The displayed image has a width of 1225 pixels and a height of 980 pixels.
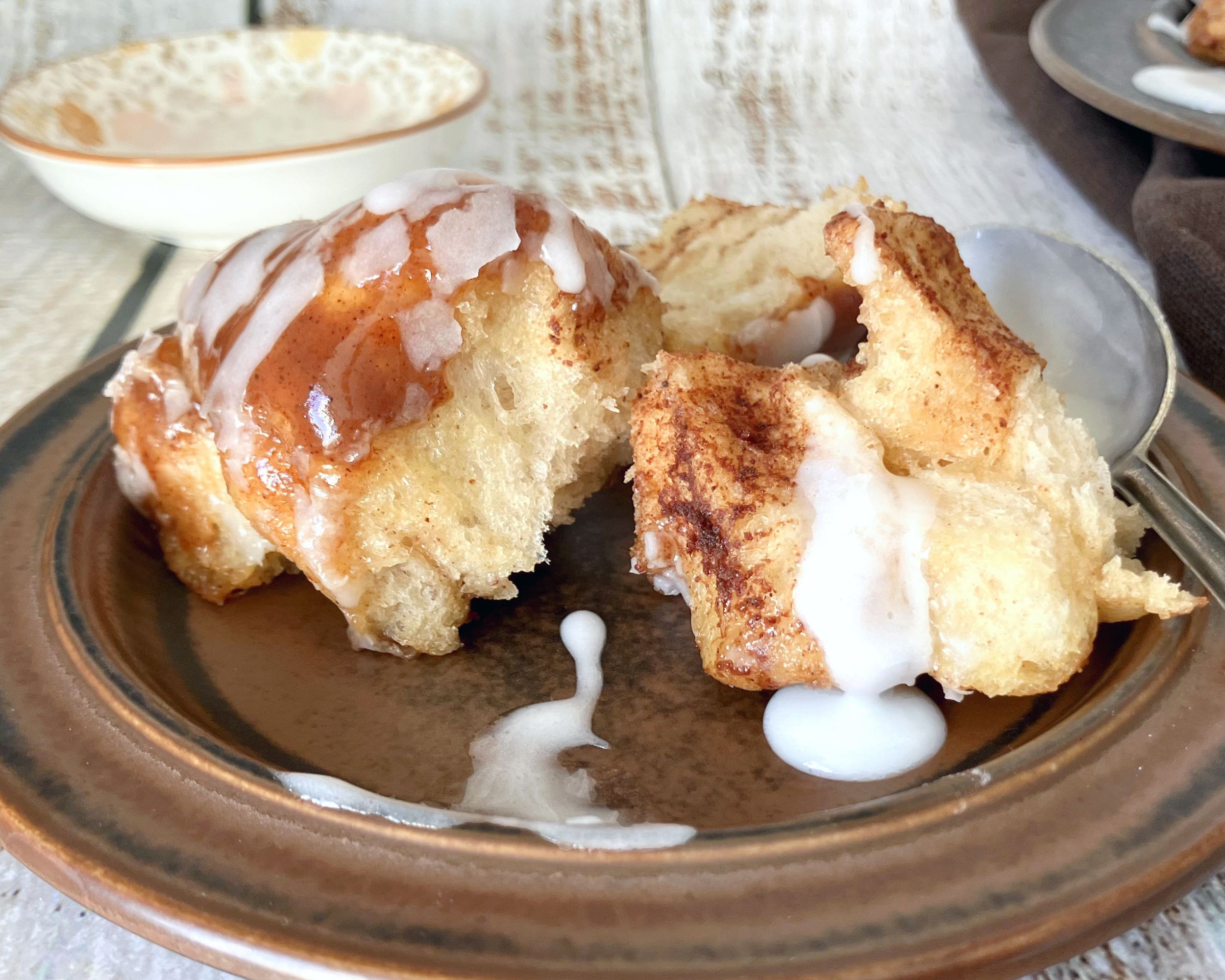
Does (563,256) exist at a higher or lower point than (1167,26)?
higher

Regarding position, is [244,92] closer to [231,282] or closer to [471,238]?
[231,282]

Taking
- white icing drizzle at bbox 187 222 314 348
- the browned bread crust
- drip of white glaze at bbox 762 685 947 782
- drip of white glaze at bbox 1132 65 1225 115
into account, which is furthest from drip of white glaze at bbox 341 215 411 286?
drip of white glaze at bbox 1132 65 1225 115

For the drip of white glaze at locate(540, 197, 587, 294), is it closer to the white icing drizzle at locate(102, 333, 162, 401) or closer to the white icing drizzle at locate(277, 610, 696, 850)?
the white icing drizzle at locate(277, 610, 696, 850)

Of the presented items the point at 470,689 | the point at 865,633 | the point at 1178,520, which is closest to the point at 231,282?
the point at 470,689

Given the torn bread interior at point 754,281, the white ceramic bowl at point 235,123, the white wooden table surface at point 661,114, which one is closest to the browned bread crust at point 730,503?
the torn bread interior at point 754,281

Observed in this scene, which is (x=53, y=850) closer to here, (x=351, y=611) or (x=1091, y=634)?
(x=351, y=611)

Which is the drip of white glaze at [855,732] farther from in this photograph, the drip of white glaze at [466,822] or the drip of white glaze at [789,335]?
the drip of white glaze at [789,335]
